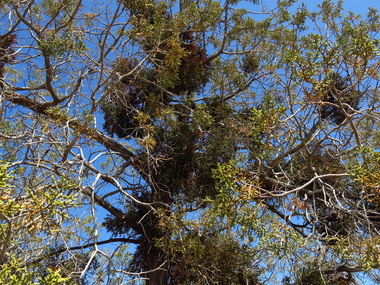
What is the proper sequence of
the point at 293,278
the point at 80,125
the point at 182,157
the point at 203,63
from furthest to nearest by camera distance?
the point at 203,63 → the point at 182,157 → the point at 293,278 → the point at 80,125

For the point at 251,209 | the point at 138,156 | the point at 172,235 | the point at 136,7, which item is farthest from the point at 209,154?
the point at 136,7

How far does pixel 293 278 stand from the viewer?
20.9ft

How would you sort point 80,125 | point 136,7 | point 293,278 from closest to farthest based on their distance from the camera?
1. point 80,125
2. point 136,7
3. point 293,278

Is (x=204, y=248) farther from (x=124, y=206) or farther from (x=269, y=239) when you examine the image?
(x=124, y=206)

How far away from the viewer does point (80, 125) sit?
516cm

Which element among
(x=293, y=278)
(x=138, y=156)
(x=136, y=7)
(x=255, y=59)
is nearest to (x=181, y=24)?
(x=136, y=7)

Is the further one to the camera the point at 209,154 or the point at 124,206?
the point at 124,206

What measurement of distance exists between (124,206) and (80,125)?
8.04ft

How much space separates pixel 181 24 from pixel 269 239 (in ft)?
13.2

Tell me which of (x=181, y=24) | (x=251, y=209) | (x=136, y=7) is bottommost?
(x=251, y=209)

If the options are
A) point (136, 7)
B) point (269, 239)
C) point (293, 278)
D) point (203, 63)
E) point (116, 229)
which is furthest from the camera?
point (203, 63)

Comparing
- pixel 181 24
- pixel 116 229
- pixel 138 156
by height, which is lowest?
pixel 116 229

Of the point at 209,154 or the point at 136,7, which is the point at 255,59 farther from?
the point at 136,7

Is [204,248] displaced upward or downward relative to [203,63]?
downward
